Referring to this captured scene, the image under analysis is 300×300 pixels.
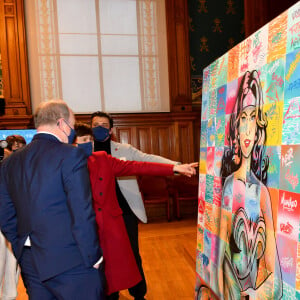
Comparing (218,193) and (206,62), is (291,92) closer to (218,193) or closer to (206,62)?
(218,193)

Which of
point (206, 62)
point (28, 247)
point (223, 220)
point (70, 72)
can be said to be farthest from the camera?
point (206, 62)

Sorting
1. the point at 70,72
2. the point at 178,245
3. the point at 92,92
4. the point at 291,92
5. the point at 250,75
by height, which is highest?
the point at 70,72

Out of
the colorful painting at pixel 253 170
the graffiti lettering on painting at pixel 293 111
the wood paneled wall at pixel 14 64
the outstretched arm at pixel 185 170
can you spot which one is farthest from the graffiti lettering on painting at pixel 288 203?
the wood paneled wall at pixel 14 64

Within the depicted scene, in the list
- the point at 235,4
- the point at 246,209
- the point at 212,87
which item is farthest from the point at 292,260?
the point at 235,4

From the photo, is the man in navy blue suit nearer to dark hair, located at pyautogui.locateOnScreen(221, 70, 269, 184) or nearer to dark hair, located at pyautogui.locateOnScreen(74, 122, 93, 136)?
dark hair, located at pyautogui.locateOnScreen(74, 122, 93, 136)

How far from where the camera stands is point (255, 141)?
4.30 ft

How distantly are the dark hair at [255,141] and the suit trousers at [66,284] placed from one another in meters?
0.90

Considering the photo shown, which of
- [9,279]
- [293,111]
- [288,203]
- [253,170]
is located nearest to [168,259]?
[9,279]

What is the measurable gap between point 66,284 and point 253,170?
41.4 inches

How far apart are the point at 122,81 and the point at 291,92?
14.5 ft

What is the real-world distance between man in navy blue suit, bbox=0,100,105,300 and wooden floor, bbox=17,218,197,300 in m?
1.39

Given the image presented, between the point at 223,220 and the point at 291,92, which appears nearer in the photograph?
the point at 291,92

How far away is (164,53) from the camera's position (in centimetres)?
527

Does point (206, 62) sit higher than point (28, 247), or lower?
higher
